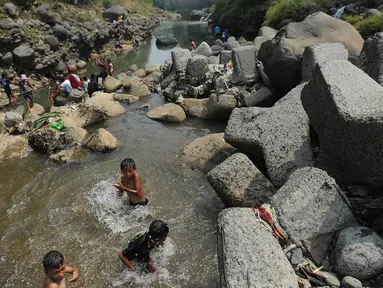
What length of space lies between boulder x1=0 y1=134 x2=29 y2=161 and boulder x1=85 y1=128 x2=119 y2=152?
70.0 inches

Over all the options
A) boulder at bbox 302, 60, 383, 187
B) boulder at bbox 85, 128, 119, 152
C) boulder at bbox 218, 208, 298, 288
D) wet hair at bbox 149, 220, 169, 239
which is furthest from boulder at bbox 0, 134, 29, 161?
boulder at bbox 302, 60, 383, 187

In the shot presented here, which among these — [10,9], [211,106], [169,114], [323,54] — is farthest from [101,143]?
[10,9]

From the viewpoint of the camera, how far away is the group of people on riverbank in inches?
155

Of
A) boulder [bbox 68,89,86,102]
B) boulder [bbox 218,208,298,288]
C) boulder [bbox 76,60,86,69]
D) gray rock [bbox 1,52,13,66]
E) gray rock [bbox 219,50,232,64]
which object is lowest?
boulder [bbox 76,60,86,69]

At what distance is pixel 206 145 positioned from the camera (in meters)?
8.32

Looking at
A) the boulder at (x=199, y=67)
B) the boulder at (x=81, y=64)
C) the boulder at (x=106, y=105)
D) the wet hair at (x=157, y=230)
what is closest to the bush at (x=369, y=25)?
the boulder at (x=199, y=67)

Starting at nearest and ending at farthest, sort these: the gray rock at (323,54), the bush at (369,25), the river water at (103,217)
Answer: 1. the river water at (103,217)
2. the gray rock at (323,54)
3. the bush at (369,25)

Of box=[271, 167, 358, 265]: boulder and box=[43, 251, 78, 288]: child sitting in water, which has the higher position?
box=[271, 167, 358, 265]: boulder

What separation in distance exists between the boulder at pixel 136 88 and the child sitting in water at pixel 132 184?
8526 mm

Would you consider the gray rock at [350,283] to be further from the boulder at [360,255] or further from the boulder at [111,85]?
the boulder at [111,85]

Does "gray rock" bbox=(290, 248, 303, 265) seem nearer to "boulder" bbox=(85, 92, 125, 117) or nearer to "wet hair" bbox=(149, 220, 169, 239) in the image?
"wet hair" bbox=(149, 220, 169, 239)

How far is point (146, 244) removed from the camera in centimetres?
475

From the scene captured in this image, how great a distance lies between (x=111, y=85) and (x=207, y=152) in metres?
8.23

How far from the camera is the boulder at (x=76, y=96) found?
12.9 metres
